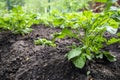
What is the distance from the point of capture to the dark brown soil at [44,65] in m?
1.89

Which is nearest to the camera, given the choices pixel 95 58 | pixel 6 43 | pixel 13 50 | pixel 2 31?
pixel 95 58

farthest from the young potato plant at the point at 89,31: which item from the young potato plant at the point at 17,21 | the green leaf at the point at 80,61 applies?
the young potato plant at the point at 17,21

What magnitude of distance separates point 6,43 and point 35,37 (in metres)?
A: 0.38

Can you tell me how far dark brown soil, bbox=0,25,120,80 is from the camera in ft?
6.21

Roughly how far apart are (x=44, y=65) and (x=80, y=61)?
0.39 meters

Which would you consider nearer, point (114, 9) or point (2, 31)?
point (114, 9)

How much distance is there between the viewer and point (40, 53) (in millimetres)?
2455

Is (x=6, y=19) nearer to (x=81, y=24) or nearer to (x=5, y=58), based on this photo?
(x=5, y=58)

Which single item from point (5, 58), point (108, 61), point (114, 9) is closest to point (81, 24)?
point (114, 9)

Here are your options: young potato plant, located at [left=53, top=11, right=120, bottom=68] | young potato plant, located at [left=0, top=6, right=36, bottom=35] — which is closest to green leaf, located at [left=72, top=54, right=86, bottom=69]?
young potato plant, located at [left=53, top=11, right=120, bottom=68]

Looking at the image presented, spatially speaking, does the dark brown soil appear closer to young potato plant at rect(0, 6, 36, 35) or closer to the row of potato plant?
the row of potato plant

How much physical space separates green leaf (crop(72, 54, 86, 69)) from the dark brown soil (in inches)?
2.8

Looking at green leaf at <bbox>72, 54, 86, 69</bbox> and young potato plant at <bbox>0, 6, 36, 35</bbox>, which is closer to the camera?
green leaf at <bbox>72, 54, 86, 69</bbox>

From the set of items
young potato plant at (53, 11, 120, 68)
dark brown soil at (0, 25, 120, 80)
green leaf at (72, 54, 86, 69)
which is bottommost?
dark brown soil at (0, 25, 120, 80)
